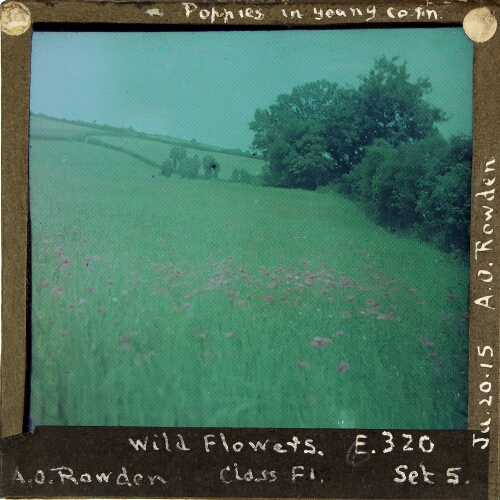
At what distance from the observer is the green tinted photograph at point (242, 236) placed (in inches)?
71.1

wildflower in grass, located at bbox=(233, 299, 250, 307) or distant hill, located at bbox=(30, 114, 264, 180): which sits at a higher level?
distant hill, located at bbox=(30, 114, 264, 180)

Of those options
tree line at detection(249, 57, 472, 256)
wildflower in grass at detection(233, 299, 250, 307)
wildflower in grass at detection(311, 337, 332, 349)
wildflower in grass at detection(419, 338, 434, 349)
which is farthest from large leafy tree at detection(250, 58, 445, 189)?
Answer: wildflower in grass at detection(419, 338, 434, 349)

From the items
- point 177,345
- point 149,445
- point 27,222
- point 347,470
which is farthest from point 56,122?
point 347,470

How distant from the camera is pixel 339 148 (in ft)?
6.01

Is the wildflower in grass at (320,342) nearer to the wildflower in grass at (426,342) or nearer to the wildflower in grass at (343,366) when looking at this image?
the wildflower in grass at (343,366)

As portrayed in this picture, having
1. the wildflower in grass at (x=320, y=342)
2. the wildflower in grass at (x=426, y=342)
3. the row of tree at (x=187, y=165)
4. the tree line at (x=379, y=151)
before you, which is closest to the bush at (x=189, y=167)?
the row of tree at (x=187, y=165)

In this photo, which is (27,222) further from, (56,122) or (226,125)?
(226,125)

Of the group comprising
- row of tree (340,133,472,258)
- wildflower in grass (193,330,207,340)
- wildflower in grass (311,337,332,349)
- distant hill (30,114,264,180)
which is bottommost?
wildflower in grass (311,337,332,349)

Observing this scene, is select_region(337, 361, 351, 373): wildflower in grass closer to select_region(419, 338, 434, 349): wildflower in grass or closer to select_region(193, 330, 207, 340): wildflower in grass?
select_region(419, 338, 434, 349): wildflower in grass

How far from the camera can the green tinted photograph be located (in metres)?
1.81

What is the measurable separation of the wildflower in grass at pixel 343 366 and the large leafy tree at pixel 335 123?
62 centimetres

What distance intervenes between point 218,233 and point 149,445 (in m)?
0.76

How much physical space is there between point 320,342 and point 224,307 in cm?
35
